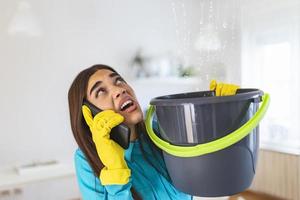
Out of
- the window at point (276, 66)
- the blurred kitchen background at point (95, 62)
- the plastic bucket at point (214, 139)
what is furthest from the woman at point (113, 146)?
the window at point (276, 66)

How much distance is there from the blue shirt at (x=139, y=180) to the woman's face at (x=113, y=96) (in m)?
0.10

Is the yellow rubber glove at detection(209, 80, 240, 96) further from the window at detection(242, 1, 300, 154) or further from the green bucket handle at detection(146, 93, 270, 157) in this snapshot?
the window at detection(242, 1, 300, 154)

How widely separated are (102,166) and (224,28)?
0.61 metres

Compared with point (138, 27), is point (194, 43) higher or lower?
lower

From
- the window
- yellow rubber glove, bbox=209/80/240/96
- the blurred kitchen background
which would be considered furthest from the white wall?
yellow rubber glove, bbox=209/80/240/96

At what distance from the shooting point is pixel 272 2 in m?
2.50

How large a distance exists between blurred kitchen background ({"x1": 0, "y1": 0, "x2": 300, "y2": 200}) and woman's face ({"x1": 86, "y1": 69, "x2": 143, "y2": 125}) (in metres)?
1.16

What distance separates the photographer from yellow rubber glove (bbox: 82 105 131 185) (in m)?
0.71

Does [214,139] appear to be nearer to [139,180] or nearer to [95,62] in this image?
[139,180]

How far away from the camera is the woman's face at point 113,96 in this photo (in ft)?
2.63

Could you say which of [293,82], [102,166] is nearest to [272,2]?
[293,82]

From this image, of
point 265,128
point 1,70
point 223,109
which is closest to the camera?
point 223,109

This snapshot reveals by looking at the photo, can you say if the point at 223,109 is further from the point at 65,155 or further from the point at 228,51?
the point at 65,155

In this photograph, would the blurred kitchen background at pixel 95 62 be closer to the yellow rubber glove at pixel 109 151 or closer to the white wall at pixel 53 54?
the white wall at pixel 53 54
